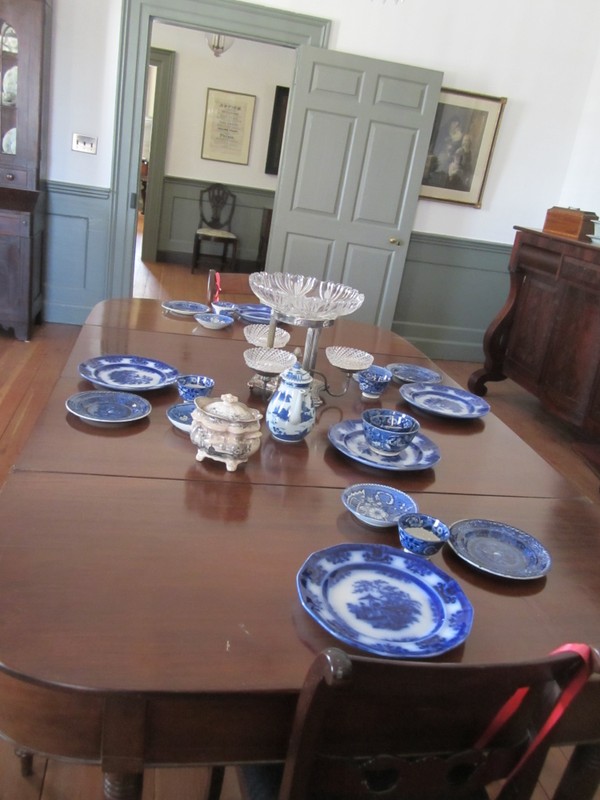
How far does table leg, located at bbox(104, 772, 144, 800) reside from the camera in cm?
80

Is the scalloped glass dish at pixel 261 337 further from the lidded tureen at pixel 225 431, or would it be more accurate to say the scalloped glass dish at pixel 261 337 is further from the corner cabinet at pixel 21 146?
the corner cabinet at pixel 21 146

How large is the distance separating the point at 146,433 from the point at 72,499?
309mm

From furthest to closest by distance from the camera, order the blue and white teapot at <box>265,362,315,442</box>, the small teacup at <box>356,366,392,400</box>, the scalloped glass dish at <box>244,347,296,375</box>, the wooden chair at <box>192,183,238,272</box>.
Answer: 1. the wooden chair at <box>192,183,238,272</box>
2. the small teacup at <box>356,366,392,400</box>
3. the scalloped glass dish at <box>244,347,296,375</box>
4. the blue and white teapot at <box>265,362,315,442</box>

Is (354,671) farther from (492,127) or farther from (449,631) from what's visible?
(492,127)

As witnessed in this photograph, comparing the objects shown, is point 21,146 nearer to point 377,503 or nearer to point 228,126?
point 377,503

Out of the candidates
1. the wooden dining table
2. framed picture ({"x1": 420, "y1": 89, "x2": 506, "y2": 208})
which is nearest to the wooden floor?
the wooden dining table

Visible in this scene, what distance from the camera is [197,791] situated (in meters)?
1.38

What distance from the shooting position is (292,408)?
1.35 metres

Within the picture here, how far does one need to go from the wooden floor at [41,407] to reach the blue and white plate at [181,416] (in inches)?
29.8

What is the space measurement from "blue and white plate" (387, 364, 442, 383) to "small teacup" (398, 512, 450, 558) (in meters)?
0.83

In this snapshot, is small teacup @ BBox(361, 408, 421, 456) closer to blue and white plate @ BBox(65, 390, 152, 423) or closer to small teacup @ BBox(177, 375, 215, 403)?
small teacup @ BBox(177, 375, 215, 403)

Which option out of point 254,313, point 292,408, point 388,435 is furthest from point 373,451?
point 254,313

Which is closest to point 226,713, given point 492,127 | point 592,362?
point 592,362

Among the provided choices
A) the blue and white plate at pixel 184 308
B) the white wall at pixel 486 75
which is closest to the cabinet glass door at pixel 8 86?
the white wall at pixel 486 75
